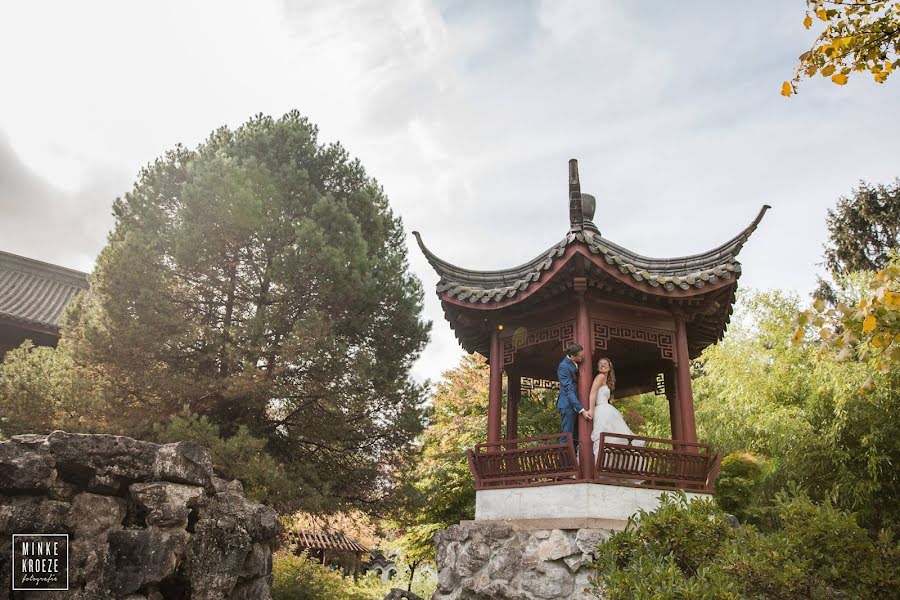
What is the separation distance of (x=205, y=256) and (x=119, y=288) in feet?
4.34

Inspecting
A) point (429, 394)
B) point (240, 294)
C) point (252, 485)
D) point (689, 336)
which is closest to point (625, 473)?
point (689, 336)

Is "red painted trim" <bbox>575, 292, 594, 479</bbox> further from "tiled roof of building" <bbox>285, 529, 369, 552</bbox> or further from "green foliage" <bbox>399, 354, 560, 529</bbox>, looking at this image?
"tiled roof of building" <bbox>285, 529, 369, 552</bbox>

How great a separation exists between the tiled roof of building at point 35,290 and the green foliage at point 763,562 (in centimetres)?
1357

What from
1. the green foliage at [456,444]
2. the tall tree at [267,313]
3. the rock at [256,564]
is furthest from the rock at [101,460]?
the green foliage at [456,444]

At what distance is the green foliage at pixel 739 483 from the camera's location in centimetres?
1180

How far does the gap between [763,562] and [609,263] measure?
300 centimetres

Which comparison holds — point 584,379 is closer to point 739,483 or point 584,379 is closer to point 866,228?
point 739,483

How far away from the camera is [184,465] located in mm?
7211

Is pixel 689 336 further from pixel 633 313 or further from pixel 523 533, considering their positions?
pixel 523 533

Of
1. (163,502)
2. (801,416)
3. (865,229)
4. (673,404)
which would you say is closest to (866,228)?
(865,229)

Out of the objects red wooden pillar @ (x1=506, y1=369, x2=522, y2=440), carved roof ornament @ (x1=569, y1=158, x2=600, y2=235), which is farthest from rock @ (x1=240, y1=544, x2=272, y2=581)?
carved roof ornament @ (x1=569, y1=158, x2=600, y2=235)

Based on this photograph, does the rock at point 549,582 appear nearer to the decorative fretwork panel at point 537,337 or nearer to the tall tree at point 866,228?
the decorative fretwork panel at point 537,337

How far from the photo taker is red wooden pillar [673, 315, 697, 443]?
663 cm

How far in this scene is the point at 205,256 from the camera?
10.1 m
